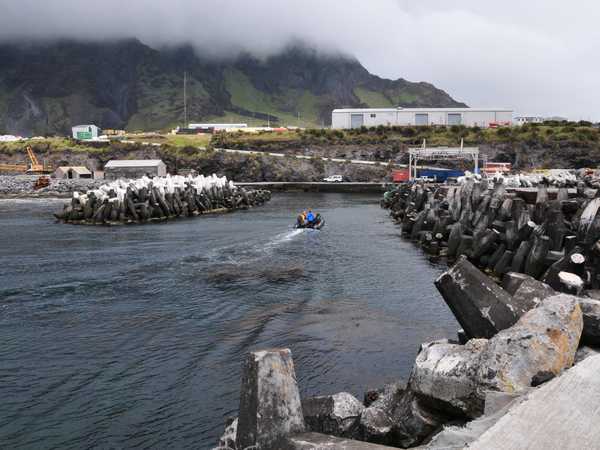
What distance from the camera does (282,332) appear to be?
17188 mm

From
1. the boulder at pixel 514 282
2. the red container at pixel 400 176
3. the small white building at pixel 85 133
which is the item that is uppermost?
the small white building at pixel 85 133

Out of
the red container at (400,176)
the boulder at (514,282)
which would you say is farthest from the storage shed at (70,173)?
the boulder at (514,282)

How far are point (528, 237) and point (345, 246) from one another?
14.7 m

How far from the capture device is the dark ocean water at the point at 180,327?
1197cm

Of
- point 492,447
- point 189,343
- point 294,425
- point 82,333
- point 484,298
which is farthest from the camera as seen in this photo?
point 82,333

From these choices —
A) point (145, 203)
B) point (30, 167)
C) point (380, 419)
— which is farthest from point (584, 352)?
point (30, 167)

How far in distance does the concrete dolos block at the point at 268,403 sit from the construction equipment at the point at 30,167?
12440cm

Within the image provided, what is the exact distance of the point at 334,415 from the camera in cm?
818

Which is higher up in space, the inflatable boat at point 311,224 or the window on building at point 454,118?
the window on building at point 454,118

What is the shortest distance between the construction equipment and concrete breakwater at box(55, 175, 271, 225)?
A: 223 ft

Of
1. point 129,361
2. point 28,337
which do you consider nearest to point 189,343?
point 129,361

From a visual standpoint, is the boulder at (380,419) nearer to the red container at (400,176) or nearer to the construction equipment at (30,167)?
the red container at (400,176)

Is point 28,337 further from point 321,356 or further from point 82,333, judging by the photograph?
point 321,356

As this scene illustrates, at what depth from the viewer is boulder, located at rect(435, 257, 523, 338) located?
28.9ft
